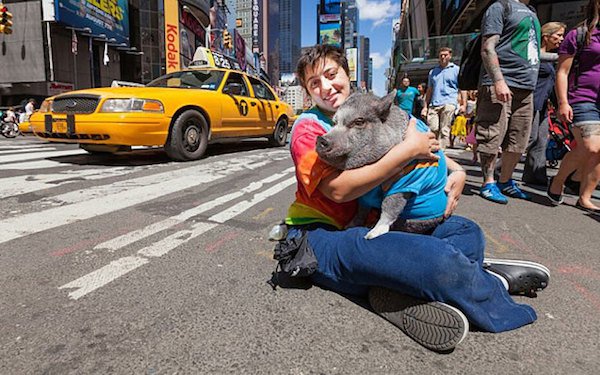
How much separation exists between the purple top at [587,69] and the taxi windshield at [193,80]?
509 centimetres

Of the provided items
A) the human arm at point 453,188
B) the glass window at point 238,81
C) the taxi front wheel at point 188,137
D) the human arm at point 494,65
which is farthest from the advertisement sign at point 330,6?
the human arm at point 453,188

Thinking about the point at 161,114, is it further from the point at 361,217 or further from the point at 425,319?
the point at 425,319

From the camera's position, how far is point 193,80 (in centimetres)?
652

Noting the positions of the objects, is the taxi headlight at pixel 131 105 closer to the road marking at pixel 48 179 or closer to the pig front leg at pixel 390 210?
the road marking at pixel 48 179

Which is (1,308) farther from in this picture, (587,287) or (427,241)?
(587,287)

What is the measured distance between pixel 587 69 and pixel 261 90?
6.09 metres

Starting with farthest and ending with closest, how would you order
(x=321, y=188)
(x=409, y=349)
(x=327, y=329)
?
(x=321, y=188), (x=327, y=329), (x=409, y=349)

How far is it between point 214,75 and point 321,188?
5793 mm

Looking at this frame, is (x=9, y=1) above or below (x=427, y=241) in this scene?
above

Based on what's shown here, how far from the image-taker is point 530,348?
1306mm

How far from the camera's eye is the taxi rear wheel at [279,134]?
904cm

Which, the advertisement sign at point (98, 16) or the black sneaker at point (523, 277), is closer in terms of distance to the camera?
the black sneaker at point (523, 277)

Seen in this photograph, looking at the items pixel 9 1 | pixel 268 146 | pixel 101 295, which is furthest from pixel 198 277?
pixel 9 1

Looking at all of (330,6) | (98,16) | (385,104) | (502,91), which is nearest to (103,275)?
(385,104)
